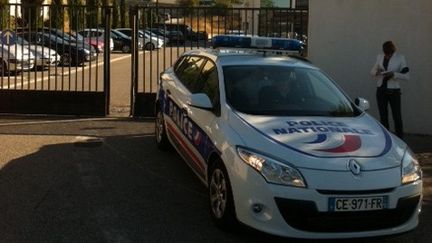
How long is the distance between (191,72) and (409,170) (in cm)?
302

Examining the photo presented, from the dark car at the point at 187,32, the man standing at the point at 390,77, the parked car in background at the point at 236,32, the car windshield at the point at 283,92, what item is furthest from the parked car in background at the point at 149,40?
the car windshield at the point at 283,92

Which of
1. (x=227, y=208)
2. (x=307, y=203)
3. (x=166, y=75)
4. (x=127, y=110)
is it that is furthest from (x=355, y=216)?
(x=127, y=110)

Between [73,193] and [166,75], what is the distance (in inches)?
95.1

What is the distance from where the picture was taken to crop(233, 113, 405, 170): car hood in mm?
4562

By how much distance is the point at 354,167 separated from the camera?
14.8 ft

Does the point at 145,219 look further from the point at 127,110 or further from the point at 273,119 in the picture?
the point at 127,110

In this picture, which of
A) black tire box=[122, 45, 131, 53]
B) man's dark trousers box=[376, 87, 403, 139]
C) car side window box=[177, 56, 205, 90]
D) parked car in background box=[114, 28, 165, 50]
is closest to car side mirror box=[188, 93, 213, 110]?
car side window box=[177, 56, 205, 90]

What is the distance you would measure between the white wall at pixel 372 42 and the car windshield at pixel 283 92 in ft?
13.5

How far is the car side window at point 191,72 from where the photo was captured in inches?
261

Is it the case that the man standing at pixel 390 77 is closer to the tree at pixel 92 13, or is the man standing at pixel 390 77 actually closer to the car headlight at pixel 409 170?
the car headlight at pixel 409 170

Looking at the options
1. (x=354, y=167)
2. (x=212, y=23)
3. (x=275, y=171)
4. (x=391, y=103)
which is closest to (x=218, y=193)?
(x=275, y=171)

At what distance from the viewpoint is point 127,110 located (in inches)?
480

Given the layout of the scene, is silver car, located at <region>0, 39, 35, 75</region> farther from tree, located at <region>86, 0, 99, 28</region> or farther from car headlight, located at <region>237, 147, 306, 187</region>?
car headlight, located at <region>237, 147, 306, 187</region>

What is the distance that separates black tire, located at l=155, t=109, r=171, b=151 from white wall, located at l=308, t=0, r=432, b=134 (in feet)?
11.5
